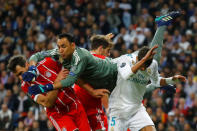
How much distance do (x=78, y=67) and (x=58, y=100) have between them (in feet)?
2.71

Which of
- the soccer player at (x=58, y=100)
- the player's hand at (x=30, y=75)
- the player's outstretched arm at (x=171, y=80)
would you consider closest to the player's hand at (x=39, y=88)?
the player's hand at (x=30, y=75)

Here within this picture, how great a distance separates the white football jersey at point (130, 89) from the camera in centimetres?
750

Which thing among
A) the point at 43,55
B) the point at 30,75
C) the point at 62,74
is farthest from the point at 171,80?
the point at 30,75

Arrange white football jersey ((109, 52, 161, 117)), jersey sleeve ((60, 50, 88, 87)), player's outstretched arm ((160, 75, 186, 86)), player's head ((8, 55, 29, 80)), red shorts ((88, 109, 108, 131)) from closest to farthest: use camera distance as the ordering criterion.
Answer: jersey sleeve ((60, 50, 88, 87)) → player's head ((8, 55, 29, 80)) → white football jersey ((109, 52, 161, 117)) → player's outstretched arm ((160, 75, 186, 86)) → red shorts ((88, 109, 108, 131))

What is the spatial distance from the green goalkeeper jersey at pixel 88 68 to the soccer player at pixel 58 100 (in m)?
0.17

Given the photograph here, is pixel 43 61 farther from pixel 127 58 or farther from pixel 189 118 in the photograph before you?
pixel 189 118

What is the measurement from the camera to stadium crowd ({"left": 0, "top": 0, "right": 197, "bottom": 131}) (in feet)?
43.9

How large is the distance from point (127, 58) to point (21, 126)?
774 centimetres

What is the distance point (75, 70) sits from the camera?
6.93 m

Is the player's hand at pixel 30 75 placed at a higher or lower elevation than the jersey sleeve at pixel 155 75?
higher

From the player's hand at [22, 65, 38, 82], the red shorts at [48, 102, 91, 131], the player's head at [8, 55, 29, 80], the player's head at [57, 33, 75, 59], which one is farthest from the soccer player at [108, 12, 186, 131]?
the player's head at [8, 55, 29, 80]

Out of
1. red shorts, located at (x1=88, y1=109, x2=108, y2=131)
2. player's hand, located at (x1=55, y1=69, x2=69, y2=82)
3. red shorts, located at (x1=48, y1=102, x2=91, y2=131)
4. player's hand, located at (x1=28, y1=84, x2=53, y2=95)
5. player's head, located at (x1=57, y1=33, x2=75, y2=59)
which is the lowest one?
red shorts, located at (x1=88, y1=109, x2=108, y2=131)

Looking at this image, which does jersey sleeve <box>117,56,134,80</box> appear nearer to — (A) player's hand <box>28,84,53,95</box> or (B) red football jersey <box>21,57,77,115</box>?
(B) red football jersey <box>21,57,77,115</box>

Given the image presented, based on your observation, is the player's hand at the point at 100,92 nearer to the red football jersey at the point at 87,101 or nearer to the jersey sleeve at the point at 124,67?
the jersey sleeve at the point at 124,67
